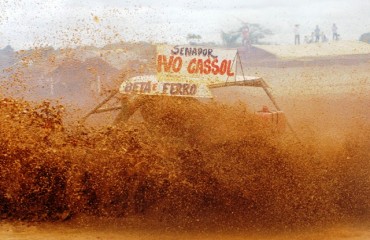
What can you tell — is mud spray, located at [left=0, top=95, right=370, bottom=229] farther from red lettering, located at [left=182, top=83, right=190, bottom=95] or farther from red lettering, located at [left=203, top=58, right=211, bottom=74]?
red lettering, located at [left=203, top=58, right=211, bottom=74]

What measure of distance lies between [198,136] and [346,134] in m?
2.44

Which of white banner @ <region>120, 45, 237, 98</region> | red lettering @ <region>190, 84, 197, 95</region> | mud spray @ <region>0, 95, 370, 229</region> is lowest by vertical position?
mud spray @ <region>0, 95, 370, 229</region>

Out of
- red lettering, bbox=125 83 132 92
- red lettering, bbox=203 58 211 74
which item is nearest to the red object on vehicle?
red lettering, bbox=203 58 211 74

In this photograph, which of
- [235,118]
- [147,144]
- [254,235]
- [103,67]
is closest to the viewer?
[254,235]

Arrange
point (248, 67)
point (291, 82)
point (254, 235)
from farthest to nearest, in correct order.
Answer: point (248, 67) → point (291, 82) → point (254, 235)

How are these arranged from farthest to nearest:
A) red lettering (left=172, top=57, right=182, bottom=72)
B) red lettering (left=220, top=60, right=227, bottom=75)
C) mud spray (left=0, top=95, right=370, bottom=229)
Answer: red lettering (left=220, top=60, right=227, bottom=75), red lettering (left=172, top=57, right=182, bottom=72), mud spray (left=0, top=95, right=370, bottom=229)

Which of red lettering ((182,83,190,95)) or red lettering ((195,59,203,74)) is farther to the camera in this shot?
red lettering ((195,59,203,74))

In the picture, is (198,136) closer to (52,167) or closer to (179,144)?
(179,144)

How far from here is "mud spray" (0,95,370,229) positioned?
6.50 meters

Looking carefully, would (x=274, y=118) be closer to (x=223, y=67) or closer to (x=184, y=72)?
(x=223, y=67)

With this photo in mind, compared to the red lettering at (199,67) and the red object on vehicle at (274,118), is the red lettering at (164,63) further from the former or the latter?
the red object on vehicle at (274,118)

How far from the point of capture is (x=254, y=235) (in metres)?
6.30

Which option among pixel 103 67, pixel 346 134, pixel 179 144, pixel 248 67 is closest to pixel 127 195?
pixel 179 144

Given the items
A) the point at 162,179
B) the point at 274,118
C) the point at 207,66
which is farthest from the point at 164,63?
the point at 162,179
